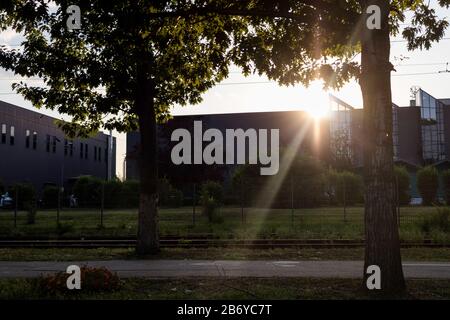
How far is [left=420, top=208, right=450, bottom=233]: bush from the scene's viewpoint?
22.8m

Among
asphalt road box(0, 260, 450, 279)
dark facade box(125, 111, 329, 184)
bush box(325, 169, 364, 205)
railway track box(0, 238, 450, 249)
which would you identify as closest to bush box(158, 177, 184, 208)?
bush box(325, 169, 364, 205)

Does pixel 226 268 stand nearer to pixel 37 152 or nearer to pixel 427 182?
pixel 427 182

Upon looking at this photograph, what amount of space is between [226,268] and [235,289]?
314 centimetres

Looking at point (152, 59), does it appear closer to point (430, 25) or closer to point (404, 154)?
point (430, 25)

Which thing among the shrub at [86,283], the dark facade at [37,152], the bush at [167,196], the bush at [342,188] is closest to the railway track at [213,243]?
the shrub at [86,283]

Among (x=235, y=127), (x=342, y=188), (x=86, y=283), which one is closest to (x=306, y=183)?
(x=342, y=188)

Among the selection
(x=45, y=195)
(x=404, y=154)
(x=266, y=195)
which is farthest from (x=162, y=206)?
(x=404, y=154)

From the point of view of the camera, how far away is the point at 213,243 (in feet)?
63.4

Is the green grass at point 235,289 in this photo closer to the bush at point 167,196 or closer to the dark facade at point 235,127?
the bush at point 167,196

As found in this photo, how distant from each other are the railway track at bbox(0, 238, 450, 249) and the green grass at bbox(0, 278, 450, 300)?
8.11 metres

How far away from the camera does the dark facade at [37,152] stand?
69.5 metres

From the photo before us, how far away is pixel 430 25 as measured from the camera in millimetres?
11133

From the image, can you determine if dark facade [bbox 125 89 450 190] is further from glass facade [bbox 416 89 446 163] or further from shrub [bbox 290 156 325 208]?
shrub [bbox 290 156 325 208]

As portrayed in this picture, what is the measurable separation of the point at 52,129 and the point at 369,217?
78651mm
